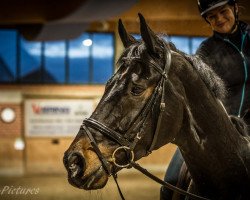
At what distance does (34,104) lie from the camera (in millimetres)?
15117

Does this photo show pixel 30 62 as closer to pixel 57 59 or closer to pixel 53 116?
pixel 57 59

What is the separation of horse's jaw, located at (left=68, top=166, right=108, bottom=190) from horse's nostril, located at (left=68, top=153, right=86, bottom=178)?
0.02 metres

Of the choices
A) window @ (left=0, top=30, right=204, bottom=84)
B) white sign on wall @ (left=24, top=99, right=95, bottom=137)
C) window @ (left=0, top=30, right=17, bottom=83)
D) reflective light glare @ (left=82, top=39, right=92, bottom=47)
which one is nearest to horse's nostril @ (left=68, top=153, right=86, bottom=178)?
white sign on wall @ (left=24, top=99, right=95, bottom=137)

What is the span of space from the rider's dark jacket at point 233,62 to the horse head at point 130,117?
3.57 ft

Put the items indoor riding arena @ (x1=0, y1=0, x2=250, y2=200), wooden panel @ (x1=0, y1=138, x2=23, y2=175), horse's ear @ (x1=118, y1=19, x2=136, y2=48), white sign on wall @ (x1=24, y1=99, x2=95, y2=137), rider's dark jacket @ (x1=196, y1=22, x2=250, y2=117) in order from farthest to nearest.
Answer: white sign on wall @ (x1=24, y1=99, x2=95, y2=137) < wooden panel @ (x1=0, y1=138, x2=23, y2=175) < indoor riding arena @ (x1=0, y1=0, x2=250, y2=200) < rider's dark jacket @ (x1=196, y1=22, x2=250, y2=117) < horse's ear @ (x1=118, y1=19, x2=136, y2=48)

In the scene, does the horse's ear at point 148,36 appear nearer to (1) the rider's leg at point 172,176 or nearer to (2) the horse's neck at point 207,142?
(2) the horse's neck at point 207,142

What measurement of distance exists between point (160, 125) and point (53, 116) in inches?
501

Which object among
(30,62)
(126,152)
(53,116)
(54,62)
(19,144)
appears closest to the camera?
(126,152)

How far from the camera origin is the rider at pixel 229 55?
3.74 m

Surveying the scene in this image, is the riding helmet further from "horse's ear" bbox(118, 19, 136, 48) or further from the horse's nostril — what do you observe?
the horse's nostril

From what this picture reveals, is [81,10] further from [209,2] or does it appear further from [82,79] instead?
[209,2]

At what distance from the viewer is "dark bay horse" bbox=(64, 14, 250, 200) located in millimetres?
2588

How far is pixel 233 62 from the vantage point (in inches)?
149

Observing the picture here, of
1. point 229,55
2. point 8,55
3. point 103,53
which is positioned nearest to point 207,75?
point 229,55
